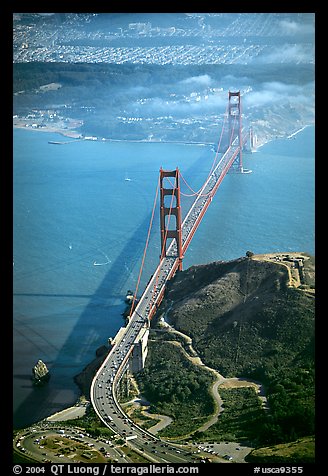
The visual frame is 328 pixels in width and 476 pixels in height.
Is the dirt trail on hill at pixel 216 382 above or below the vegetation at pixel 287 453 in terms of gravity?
above

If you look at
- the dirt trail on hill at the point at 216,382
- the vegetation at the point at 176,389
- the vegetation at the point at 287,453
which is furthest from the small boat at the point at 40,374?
the vegetation at the point at 287,453

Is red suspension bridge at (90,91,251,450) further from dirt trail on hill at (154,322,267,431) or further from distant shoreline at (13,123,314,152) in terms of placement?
distant shoreline at (13,123,314,152)

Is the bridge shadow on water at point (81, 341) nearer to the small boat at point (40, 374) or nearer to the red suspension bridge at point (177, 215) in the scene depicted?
the small boat at point (40, 374)

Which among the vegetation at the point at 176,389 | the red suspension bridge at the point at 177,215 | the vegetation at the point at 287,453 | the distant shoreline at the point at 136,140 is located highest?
the distant shoreline at the point at 136,140

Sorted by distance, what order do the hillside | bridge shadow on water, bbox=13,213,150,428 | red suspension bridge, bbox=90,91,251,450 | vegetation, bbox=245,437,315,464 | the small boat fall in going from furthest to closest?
the small boat < bridge shadow on water, bbox=13,213,150,428 < red suspension bridge, bbox=90,91,251,450 < the hillside < vegetation, bbox=245,437,315,464

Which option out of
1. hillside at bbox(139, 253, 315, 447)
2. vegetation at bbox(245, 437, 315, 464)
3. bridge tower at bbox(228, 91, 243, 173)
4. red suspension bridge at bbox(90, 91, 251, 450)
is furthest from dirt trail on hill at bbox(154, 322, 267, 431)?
bridge tower at bbox(228, 91, 243, 173)
